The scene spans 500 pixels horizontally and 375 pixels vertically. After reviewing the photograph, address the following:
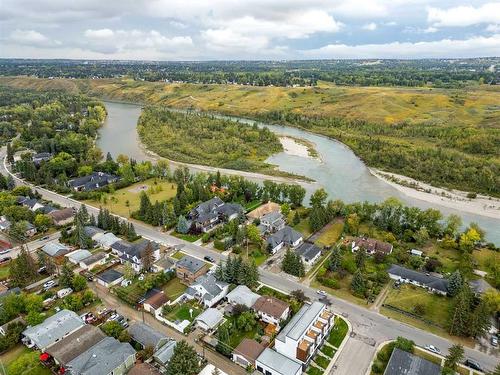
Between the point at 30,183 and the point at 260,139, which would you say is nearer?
the point at 30,183

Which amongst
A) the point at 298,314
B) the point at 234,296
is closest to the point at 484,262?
the point at 298,314

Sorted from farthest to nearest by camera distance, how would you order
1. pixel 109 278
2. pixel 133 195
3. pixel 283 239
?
pixel 133 195 → pixel 283 239 → pixel 109 278

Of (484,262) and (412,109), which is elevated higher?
(412,109)

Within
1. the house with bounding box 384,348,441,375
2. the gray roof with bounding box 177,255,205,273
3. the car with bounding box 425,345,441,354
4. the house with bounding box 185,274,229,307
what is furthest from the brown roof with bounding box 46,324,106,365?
the car with bounding box 425,345,441,354

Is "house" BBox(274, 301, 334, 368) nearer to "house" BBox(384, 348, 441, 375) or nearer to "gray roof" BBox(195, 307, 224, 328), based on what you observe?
"house" BBox(384, 348, 441, 375)

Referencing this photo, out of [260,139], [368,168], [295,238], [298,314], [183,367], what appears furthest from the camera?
[260,139]

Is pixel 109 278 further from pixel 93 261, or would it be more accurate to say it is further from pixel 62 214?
pixel 62 214

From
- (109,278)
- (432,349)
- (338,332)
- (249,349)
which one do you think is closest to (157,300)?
(109,278)

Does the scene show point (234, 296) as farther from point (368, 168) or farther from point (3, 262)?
point (368, 168)
